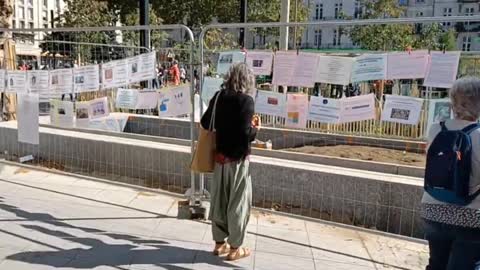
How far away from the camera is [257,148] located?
7109 millimetres

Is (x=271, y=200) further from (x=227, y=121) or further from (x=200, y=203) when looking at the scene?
(x=227, y=121)

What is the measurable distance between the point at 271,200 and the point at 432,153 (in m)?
3.22

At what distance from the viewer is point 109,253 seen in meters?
4.45

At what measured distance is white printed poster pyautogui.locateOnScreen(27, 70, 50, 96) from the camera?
6861 mm

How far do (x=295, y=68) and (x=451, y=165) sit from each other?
2.49 m

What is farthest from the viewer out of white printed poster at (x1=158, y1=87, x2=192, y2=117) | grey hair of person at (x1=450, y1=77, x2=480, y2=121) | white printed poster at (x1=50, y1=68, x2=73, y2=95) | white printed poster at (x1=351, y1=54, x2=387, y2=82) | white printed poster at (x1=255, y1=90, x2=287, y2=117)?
white printed poster at (x1=50, y1=68, x2=73, y2=95)

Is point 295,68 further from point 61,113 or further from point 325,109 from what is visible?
point 61,113

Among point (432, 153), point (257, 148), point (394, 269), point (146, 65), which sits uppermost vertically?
point (146, 65)

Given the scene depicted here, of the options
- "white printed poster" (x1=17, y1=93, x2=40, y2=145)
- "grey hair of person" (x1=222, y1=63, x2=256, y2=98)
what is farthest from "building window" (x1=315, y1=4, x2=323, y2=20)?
"grey hair of person" (x1=222, y1=63, x2=256, y2=98)

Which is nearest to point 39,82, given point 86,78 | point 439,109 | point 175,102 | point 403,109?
point 86,78

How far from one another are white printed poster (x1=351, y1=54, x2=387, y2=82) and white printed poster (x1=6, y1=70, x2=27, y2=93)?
4.66m

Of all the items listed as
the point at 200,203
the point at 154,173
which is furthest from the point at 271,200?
the point at 154,173

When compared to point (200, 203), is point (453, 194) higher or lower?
higher

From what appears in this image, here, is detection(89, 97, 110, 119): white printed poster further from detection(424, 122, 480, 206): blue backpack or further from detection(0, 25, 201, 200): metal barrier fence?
detection(424, 122, 480, 206): blue backpack
